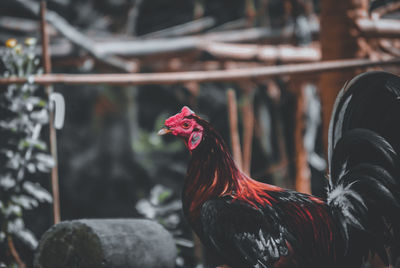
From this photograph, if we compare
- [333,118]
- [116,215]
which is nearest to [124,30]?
[116,215]

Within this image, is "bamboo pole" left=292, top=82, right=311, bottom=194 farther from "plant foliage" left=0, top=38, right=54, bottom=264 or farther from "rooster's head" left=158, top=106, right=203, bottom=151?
"rooster's head" left=158, top=106, right=203, bottom=151

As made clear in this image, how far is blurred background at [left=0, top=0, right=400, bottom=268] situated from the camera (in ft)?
9.58

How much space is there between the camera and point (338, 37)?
3.06 meters

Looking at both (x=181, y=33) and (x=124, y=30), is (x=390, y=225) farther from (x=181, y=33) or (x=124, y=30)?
(x=124, y=30)

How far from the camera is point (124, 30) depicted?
6.70 meters

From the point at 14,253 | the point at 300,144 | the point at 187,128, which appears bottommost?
the point at 14,253

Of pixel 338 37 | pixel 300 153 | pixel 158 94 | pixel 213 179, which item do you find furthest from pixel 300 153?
pixel 158 94

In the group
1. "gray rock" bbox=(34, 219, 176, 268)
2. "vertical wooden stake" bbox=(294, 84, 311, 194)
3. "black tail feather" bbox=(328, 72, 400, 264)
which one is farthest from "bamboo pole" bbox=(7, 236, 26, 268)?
"vertical wooden stake" bbox=(294, 84, 311, 194)

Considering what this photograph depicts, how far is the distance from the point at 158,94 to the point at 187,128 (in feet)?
19.7

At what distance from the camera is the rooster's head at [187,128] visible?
1.77m

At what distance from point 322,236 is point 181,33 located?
380 centimetres

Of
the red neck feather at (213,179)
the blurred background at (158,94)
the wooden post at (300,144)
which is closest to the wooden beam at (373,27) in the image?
the blurred background at (158,94)

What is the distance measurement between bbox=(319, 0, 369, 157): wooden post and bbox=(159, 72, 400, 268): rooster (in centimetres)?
121

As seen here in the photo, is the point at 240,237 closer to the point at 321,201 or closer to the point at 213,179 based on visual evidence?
the point at 213,179
